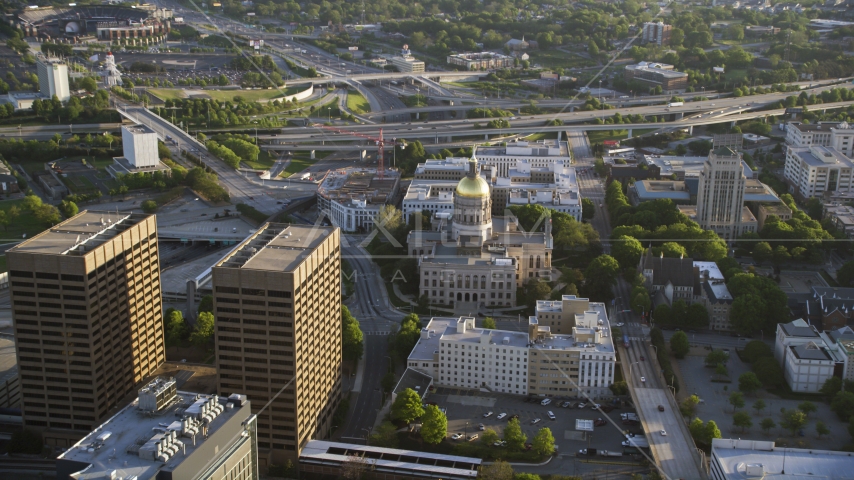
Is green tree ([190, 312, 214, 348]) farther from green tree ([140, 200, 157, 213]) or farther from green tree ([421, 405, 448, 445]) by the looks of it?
green tree ([140, 200, 157, 213])

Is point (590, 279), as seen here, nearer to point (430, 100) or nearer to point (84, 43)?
point (430, 100)

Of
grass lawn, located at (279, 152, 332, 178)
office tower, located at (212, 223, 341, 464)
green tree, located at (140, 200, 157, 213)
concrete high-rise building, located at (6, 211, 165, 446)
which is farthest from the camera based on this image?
grass lawn, located at (279, 152, 332, 178)

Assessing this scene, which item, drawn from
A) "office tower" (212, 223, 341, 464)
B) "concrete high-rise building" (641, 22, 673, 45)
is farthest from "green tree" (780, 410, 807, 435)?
"concrete high-rise building" (641, 22, 673, 45)

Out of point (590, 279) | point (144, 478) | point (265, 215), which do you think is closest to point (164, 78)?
point (265, 215)

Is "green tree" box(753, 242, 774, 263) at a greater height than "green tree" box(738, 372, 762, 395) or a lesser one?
greater

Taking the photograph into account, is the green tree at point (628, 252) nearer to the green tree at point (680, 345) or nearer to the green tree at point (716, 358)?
the green tree at point (680, 345)

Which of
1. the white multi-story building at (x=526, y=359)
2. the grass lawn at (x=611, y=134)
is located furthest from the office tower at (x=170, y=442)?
the grass lawn at (x=611, y=134)
